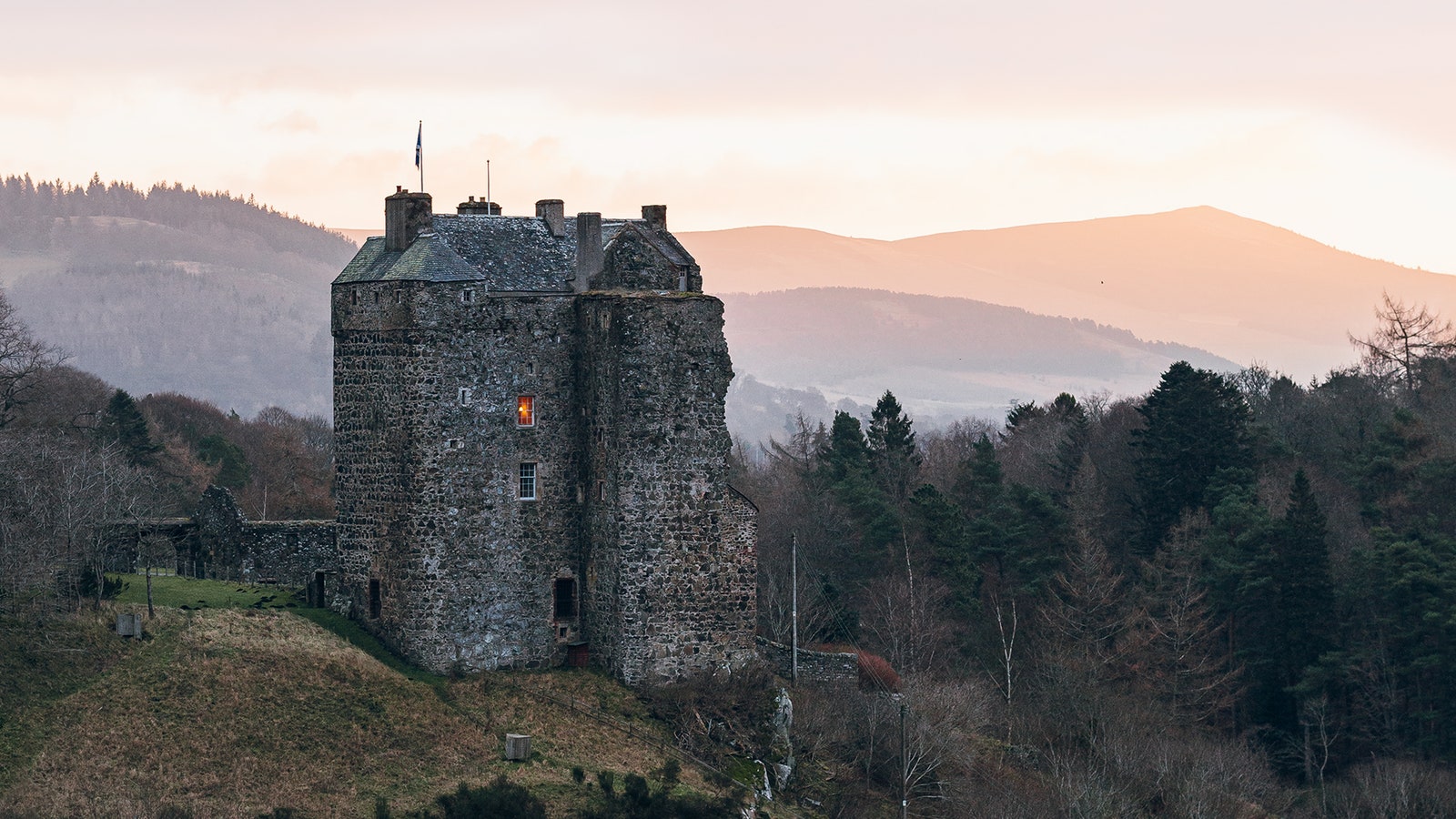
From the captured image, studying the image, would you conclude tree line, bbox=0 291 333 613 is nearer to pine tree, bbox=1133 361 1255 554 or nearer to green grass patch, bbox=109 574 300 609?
green grass patch, bbox=109 574 300 609

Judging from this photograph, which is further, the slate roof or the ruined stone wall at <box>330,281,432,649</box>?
the slate roof

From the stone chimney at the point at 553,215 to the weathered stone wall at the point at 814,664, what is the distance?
12.7 m

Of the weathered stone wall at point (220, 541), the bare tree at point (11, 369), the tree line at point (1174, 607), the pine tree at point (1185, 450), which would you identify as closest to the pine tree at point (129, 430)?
the bare tree at point (11, 369)

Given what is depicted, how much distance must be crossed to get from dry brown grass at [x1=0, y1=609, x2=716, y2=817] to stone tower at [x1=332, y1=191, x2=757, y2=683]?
1.67 metres

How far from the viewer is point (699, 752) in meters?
48.9

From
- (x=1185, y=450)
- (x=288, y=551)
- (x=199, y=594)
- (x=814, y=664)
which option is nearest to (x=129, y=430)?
(x=288, y=551)

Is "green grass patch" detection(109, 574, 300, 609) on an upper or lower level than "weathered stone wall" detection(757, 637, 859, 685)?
upper

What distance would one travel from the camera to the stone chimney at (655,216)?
54.8 m

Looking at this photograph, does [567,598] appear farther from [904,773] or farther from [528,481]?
[904,773]

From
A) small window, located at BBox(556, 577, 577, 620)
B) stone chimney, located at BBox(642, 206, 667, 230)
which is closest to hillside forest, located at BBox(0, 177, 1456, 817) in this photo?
small window, located at BBox(556, 577, 577, 620)

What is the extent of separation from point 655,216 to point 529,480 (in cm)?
878

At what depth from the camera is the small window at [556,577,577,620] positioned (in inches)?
2026

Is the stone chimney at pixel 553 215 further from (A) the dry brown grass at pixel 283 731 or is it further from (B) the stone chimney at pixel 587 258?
(A) the dry brown grass at pixel 283 731

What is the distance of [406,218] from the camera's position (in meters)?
51.5
